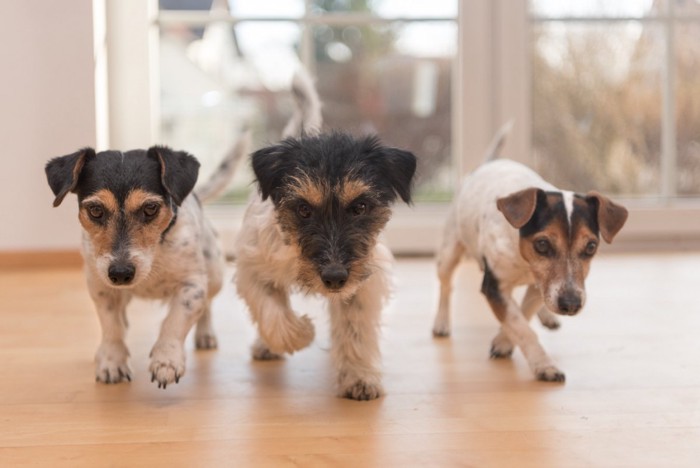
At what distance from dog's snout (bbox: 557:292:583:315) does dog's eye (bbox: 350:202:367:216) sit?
64cm

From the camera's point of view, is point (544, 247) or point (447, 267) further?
point (447, 267)

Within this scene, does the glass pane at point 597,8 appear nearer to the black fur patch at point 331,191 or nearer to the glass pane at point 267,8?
the glass pane at point 267,8

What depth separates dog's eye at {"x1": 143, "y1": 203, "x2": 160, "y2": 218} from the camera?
258cm

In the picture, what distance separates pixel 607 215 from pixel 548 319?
0.82m

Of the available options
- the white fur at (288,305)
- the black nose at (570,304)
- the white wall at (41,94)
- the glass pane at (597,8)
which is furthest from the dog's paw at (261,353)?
the glass pane at (597,8)

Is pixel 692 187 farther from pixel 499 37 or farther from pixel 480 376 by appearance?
pixel 480 376

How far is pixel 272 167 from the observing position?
253 cm

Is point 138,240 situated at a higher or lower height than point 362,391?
higher

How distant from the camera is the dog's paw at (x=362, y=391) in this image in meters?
2.53

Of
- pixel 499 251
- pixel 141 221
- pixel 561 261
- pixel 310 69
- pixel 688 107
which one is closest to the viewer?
pixel 141 221

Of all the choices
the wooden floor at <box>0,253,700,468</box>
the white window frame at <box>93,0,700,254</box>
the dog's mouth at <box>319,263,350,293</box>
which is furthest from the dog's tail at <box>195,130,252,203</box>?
the white window frame at <box>93,0,700,254</box>

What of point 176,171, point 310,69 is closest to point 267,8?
point 310,69

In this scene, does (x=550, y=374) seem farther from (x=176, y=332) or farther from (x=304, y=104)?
(x=304, y=104)

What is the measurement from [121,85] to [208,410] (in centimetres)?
389
